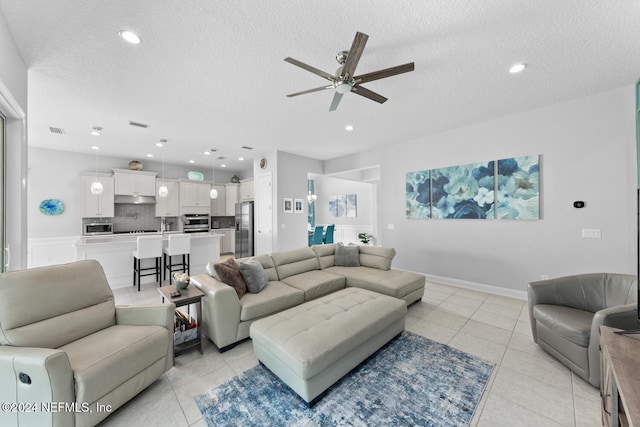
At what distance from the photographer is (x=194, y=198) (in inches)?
290

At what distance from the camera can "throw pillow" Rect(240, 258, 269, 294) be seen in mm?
2832

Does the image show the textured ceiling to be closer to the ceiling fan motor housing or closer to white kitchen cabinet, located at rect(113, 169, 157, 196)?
the ceiling fan motor housing

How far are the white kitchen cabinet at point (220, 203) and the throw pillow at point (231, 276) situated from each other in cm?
571

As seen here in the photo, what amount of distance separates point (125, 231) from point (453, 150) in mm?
8007

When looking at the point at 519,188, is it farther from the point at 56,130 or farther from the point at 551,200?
the point at 56,130

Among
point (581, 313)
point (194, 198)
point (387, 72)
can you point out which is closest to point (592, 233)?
point (581, 313)

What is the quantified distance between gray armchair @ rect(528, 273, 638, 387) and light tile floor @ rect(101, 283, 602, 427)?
172 millimetres

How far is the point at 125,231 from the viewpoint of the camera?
6.41 metres

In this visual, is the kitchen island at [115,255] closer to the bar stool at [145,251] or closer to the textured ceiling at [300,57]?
the bar stool at [145,251]

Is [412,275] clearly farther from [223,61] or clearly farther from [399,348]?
[223,61]

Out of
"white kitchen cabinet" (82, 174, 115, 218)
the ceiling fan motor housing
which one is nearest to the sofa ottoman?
the ceiling fan motor housing

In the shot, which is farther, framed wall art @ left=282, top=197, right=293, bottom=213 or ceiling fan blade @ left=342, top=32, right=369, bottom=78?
framed wall art @ left=282, top=197, right=293, bottom=213

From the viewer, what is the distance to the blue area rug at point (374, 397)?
161 centimetres

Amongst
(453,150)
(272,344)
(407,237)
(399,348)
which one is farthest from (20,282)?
(453,150)
